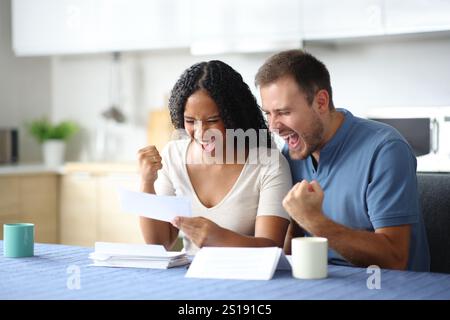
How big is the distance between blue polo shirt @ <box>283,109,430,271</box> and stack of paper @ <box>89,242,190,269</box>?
0.47m

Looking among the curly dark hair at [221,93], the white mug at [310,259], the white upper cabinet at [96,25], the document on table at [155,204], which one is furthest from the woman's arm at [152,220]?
the white upper cabinet at [96,25]

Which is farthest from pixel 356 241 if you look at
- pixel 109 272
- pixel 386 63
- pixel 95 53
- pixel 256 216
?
pixel 95 53

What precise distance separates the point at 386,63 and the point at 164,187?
7.02 ft

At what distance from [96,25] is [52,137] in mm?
866

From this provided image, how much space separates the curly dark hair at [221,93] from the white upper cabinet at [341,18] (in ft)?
5.48

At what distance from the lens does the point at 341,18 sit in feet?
13.2

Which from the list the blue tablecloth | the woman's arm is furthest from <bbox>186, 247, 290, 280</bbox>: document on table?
the woman's arm

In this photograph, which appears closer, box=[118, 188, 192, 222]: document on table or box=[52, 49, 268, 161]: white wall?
box=[118, 188, 192, 222]: document on table

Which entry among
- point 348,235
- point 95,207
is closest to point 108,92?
point 95,207

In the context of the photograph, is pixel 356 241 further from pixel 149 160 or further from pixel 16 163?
pixel 16 163

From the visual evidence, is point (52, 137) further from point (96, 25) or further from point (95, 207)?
point (96, 25)

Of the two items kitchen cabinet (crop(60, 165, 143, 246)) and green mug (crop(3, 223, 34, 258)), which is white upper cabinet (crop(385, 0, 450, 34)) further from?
green mug (crop(3, 223, 34, 258))

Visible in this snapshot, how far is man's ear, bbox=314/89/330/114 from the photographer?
7.45 ft
